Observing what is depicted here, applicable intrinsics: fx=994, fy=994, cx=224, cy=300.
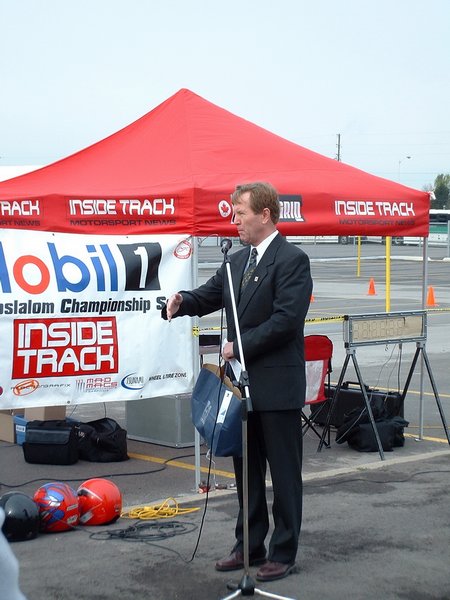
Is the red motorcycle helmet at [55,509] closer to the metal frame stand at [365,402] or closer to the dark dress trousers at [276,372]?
the dark dress trousers at [276,372]

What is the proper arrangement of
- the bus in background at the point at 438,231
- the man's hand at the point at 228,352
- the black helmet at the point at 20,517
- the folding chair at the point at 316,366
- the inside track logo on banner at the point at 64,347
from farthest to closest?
the bus in background at the point at 438,231, the folding chair at the point at 316,366, the inside track logo on banner at the point at 64,347, the black helmet at the point at 20,517, the man's hand at the point at 228,352

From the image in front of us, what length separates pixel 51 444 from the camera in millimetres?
8648

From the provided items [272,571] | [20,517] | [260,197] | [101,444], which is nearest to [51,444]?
[101,444]

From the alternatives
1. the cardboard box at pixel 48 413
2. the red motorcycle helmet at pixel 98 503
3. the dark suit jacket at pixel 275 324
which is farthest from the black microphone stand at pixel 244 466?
the cardboard box at pixel 48 413

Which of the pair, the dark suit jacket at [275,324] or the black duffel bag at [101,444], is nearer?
the dark suit jacket at [275,324]

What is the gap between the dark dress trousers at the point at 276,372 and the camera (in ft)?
17.7

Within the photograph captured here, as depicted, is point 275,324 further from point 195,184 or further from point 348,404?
point 348,404

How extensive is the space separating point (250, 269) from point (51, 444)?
3735mm

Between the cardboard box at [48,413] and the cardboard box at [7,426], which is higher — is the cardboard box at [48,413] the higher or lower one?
the higher one

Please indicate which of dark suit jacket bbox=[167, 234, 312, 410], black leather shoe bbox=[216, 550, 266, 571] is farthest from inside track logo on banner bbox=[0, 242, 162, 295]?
black leather shoe bbox=[216, 550, 266, 571]

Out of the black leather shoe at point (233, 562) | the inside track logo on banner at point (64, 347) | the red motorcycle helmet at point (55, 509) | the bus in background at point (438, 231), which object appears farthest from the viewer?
the bus in background at point (438, 231)

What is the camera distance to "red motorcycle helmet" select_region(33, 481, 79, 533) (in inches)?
258

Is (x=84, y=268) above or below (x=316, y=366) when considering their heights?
above

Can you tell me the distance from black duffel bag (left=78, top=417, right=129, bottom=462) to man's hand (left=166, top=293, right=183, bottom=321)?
10.6ft
